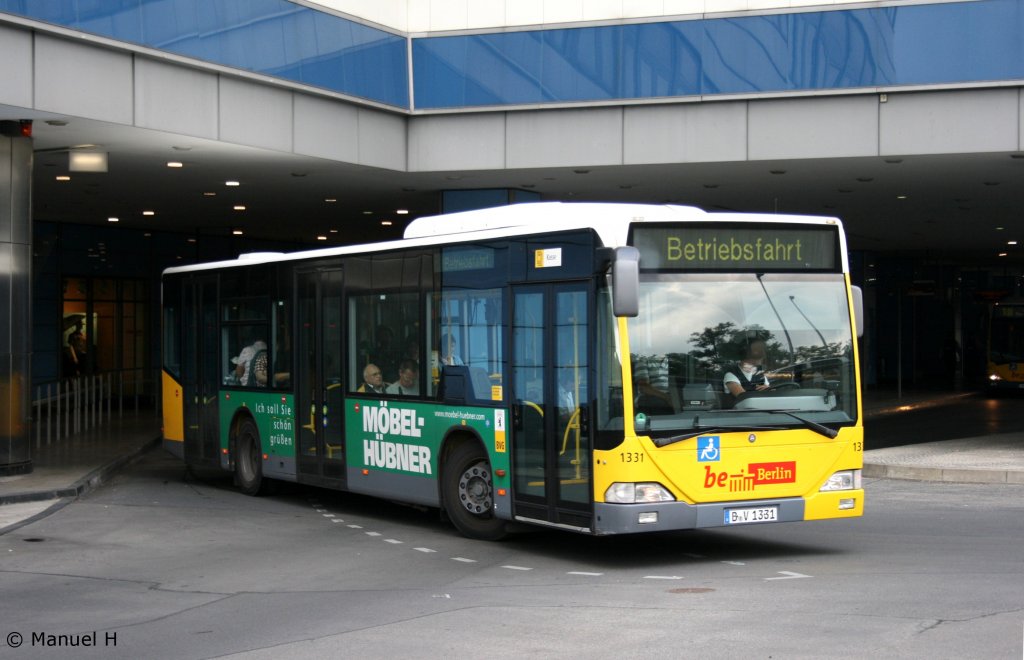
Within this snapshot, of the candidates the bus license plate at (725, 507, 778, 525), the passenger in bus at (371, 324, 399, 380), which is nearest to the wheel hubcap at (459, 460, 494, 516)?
the passenger in bus at (371, 324, 399, 380)

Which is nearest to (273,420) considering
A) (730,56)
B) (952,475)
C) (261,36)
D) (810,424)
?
(261,36)

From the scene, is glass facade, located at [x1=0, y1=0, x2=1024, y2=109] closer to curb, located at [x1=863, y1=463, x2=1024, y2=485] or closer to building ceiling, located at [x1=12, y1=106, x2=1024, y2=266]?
building ceiling, located at [x1=12, y1=106, x2=1024, y2=266]

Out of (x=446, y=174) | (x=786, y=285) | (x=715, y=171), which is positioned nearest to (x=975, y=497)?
(x=786, y=285)

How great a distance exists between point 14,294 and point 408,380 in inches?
295

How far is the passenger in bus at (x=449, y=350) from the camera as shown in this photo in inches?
492

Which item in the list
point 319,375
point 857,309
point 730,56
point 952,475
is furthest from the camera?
point 730,56

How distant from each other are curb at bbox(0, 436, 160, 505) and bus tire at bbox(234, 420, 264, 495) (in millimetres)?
2065

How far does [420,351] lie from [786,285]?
391 centimetres

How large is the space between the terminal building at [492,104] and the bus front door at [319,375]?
4320 millimetres

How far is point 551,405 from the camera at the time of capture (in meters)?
11.1

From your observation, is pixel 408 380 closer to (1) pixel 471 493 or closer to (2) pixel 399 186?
(1) pixel 471 493

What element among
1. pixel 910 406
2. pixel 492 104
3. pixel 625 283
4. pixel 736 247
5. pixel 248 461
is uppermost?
pixel 492 104

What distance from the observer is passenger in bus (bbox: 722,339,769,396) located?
10648mm

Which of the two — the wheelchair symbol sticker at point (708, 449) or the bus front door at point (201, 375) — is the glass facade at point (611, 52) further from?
the wheelchair symbol sticker at point (708, 449)
